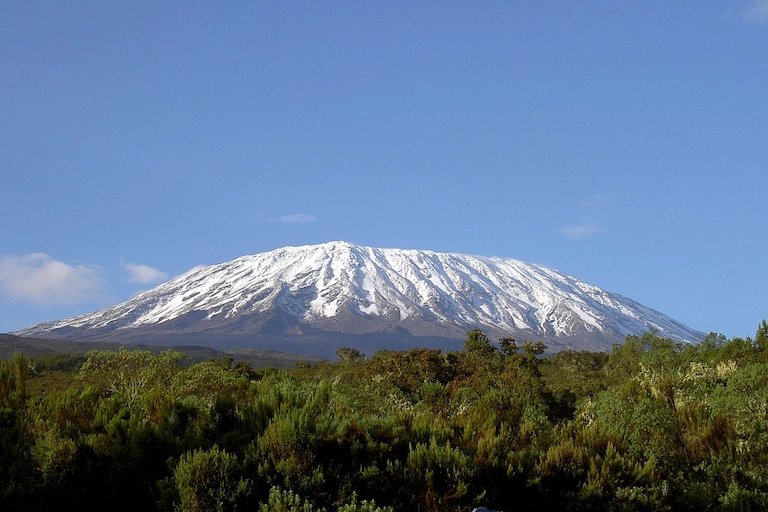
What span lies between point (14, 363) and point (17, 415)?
2.25 m

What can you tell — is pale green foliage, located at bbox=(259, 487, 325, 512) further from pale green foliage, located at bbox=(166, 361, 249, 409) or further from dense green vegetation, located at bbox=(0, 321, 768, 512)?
pale green foliage, located at bbox=(166, 361, 249, 409)

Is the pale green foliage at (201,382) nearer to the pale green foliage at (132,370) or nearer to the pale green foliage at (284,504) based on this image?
the pale green foliage at (132,370)

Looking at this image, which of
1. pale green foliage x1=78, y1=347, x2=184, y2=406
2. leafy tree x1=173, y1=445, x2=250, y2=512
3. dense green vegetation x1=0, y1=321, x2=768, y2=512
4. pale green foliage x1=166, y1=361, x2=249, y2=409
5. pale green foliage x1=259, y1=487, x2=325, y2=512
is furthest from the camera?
pale green foliage x1=78, y1=347, x2=184, y2=406

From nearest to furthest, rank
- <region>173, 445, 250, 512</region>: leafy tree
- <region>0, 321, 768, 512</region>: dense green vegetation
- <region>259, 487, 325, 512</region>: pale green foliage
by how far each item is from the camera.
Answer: <region>259, 487, 325, 512</region>: pale green foliage → <region>173, 445, 250, 512</region>: leafy tree → <region>0, 321, 768, 512</region>: dense green vegetation

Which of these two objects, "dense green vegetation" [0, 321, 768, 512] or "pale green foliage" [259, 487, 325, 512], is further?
"dense green vegetation" [0, 321, 768, 512]

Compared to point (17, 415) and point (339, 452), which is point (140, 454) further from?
point (339, 452)

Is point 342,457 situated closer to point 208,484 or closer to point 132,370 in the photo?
point 208,484

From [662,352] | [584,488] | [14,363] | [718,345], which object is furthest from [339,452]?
[718,345]

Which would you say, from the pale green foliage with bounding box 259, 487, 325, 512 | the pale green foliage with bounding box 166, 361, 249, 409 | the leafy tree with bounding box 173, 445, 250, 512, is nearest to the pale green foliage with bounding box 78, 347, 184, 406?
the pale green foliage with bounding box 166, 361, 249, 409

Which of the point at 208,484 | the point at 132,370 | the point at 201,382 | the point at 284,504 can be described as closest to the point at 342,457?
the point at 284,504

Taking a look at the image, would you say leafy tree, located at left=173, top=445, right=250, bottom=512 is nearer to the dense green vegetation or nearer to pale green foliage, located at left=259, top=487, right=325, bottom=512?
the dense green vegetation

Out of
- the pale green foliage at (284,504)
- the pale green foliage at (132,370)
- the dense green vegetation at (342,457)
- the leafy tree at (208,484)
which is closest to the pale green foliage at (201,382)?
the pale green foliage at (132,370)

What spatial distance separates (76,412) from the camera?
11438mm

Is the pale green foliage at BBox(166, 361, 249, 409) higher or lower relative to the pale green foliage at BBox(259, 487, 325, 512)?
higher
